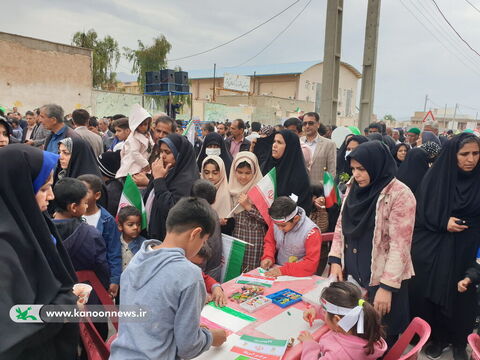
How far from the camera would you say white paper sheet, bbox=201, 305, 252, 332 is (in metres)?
1.88

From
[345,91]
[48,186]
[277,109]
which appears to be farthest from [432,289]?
[345,91]

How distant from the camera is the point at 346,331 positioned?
5.58ft

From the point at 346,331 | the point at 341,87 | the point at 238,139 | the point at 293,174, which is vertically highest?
the point at 341,87

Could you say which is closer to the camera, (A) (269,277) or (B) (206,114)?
(A) (269,277)

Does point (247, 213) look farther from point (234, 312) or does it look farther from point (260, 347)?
point (260, 347)

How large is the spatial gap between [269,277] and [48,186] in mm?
1673

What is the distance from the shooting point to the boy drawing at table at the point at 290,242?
2686mm

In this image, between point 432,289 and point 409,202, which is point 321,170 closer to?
point 432,289

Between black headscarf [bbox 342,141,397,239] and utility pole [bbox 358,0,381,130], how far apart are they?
8.65 meters

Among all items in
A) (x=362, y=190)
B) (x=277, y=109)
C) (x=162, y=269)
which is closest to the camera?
(x=162, y=269)

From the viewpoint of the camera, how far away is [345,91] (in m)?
39.4

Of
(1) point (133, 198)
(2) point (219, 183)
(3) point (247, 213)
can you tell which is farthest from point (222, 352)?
(2) point (219, 183)

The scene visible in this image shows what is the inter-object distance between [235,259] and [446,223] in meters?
1.79

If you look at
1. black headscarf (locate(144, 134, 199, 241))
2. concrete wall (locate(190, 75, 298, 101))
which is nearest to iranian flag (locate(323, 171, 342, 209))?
black headscarf (locate(144, 134, 199, 241))
